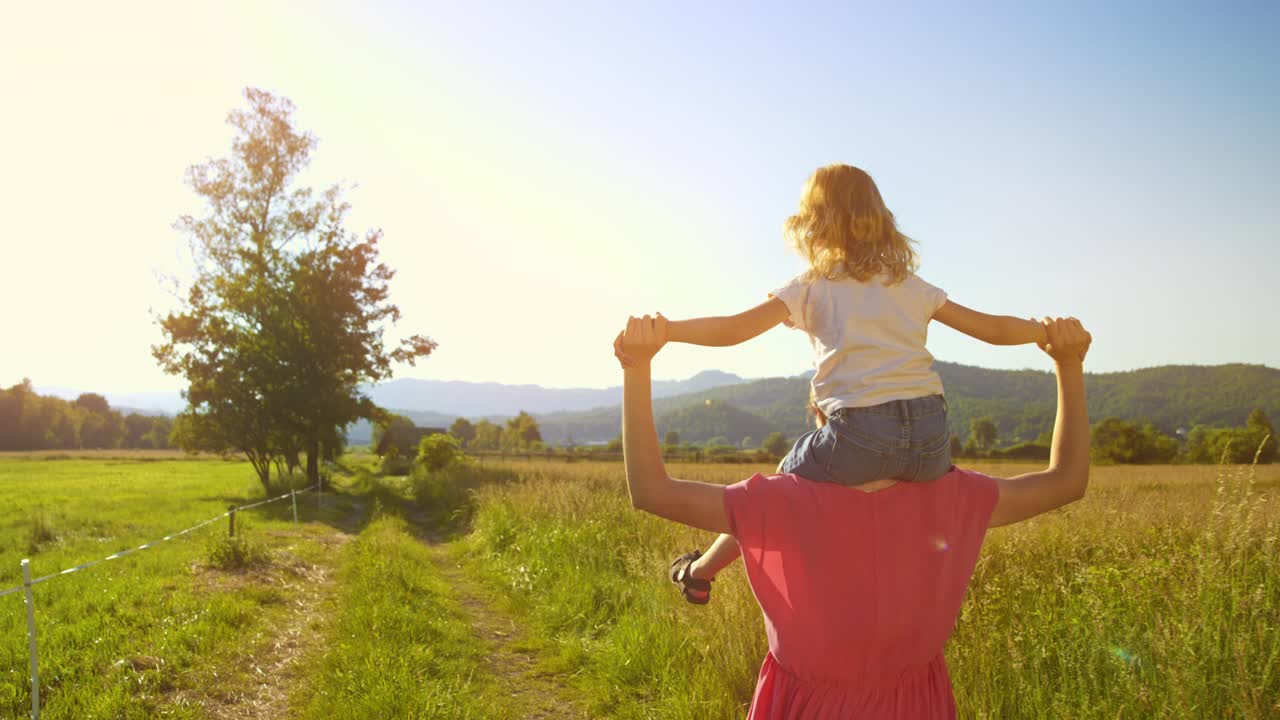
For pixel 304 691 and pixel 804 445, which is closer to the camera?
pixel 804 445

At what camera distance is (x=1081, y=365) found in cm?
169

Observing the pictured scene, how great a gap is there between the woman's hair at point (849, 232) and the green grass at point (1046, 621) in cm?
200

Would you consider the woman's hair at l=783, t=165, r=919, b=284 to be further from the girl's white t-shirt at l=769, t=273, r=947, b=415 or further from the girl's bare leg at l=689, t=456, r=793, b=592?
the girl's bare leg at l=689, t=456, r=793, b=592

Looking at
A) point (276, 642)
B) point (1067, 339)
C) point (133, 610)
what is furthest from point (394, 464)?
point (1067, 339)

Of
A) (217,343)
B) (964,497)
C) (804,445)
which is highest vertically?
(217,343)

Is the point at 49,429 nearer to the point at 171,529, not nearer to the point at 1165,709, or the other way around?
the point at 171,529

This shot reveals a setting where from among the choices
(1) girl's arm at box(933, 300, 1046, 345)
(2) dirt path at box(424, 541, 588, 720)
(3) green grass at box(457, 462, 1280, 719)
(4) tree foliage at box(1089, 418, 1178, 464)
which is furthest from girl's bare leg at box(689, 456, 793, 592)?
(4) tree foliage at box(1089, 418, 1178, 464)

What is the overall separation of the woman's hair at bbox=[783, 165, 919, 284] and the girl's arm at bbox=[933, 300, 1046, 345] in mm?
148

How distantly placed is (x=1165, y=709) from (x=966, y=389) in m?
138

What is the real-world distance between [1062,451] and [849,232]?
27.4 inches

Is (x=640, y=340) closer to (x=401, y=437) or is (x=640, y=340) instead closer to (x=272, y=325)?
(x=272, y=325)

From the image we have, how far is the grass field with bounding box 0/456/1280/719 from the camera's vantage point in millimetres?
3434

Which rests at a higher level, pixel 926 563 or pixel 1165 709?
pixel 926 563

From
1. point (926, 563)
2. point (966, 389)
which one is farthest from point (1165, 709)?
point (966, 389)
